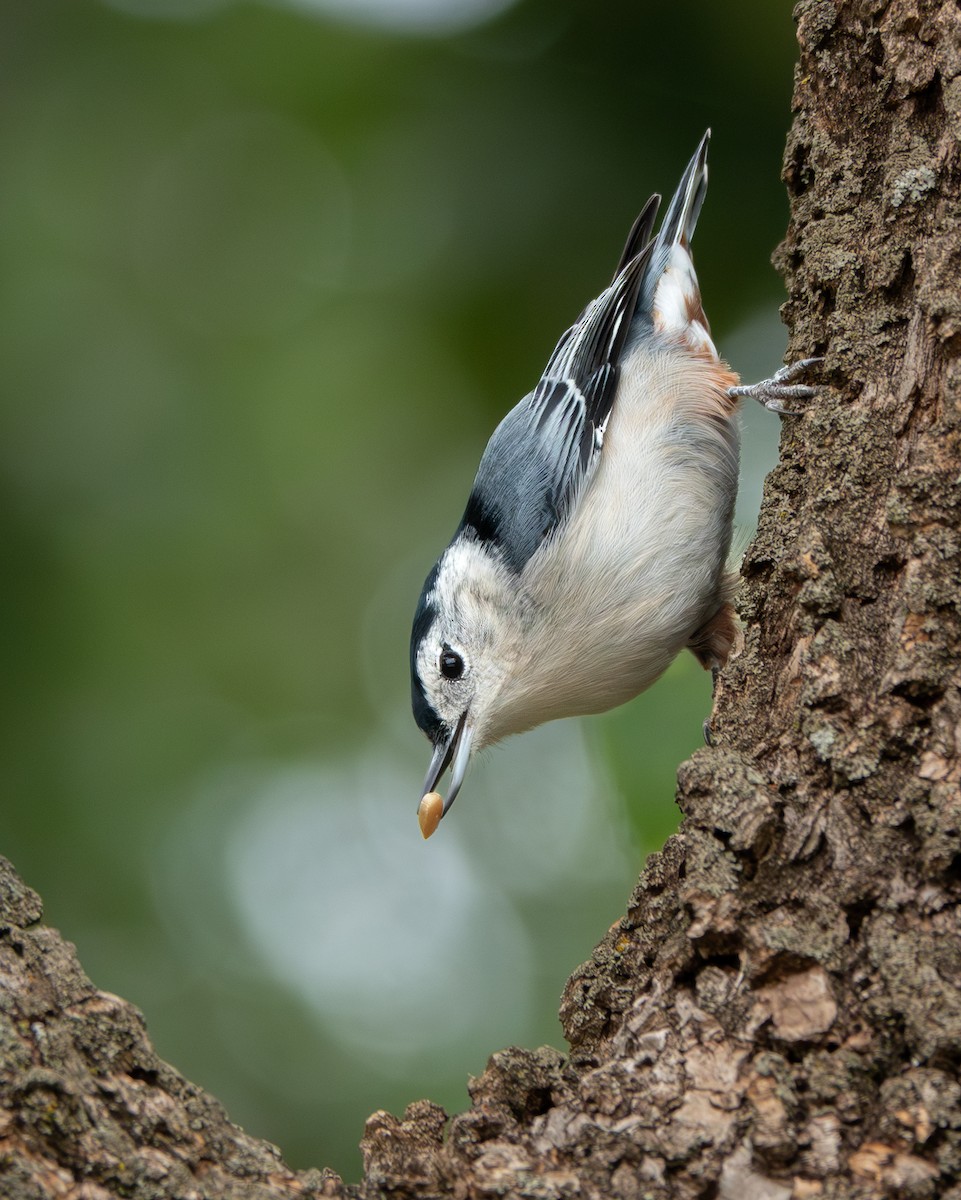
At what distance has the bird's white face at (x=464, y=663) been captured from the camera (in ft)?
9.27

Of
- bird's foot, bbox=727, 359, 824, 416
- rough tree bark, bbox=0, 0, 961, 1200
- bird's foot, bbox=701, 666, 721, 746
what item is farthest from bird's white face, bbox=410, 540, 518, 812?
rough tree bark, bbox=0, 0, 961, 1200

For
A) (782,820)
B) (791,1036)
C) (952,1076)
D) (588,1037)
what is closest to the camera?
(952,1076)

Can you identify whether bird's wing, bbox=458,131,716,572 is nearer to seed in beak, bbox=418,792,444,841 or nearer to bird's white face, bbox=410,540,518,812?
bird's white face, bbox=410,540,518,812

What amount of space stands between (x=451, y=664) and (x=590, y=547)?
44cm

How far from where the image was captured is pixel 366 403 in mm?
3600

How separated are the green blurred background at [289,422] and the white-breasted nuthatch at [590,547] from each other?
144 millimetres

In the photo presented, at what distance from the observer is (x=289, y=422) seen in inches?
144

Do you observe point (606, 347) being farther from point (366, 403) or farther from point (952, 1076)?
point (952, 1076)

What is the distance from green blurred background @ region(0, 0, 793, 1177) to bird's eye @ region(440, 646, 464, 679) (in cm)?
36

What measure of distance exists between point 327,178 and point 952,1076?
3102 mm

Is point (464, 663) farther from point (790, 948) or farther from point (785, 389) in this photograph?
point (790, 948)

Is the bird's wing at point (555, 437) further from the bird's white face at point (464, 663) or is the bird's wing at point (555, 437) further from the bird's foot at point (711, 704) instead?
the bird's foot at point (711, 704)

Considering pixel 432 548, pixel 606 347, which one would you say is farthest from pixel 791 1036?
pixel 432 548

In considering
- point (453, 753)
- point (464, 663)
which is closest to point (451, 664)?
point (464, 663)
